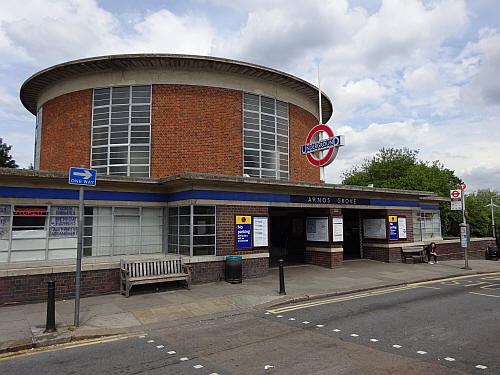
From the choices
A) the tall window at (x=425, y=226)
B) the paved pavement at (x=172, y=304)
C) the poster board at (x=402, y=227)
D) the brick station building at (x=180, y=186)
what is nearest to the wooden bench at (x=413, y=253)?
the brick station building at (x=180, y=186)

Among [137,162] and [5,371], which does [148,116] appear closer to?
[137,162]

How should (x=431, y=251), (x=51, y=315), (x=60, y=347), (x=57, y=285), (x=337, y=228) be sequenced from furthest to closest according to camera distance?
(x=431, y=251) → (x=337, y=228) → (x=57, y=285) → (x=51, y=315) → (x=60, y=347)

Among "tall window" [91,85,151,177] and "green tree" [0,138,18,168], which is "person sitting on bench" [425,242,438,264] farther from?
"green tree" [0,138,18,168]

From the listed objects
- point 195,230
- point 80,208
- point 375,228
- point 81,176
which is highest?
point 81,176

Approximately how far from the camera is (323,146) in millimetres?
16750

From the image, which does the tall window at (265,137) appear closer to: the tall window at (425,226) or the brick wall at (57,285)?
the tall window at (425,226)

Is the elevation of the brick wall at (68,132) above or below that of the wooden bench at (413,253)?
above

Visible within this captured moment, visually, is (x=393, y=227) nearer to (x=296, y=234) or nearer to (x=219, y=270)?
(x=296, y=234)

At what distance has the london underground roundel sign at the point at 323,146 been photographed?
1611cm

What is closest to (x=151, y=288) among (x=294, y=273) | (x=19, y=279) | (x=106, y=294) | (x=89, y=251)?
(x=106, y=294)

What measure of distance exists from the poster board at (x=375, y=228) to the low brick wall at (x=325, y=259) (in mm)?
3682

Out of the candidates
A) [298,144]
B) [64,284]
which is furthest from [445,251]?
[64,284]

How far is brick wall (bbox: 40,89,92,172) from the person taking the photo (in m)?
17.7

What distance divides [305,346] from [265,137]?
46.7 feet
